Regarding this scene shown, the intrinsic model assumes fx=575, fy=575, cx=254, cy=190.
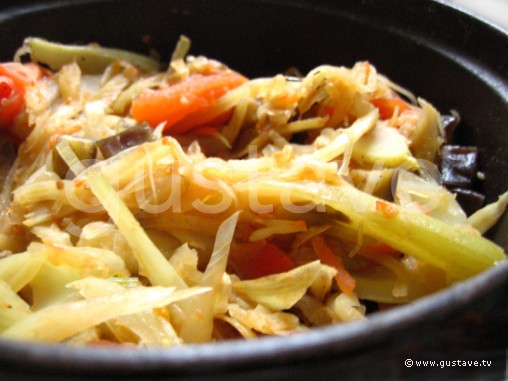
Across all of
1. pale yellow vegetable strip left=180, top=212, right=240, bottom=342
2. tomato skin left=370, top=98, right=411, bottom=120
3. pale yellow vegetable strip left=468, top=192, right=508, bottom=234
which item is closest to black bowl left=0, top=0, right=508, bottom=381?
pale yellow vegetable strip left=468, top=192, right=508, bottom=234

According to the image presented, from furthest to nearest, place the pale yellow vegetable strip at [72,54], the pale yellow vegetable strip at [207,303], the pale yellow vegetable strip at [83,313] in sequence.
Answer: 1. the pale yellow vegetable strip at [72,54]
2. the pale yellow vegetable strip at [207,303]
3. the pale yellow vegetable strip at [83,313]

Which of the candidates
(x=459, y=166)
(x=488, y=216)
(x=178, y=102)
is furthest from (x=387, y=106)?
(x=178, y=102)

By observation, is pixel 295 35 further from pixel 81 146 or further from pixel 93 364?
pixel 93 364

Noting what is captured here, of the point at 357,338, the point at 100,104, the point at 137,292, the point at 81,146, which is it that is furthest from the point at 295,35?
the point at 357,338

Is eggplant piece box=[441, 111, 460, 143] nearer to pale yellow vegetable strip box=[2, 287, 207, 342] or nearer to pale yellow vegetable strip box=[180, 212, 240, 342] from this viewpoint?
pale yellow vegetable strip box=[180, 212, 240, 342]

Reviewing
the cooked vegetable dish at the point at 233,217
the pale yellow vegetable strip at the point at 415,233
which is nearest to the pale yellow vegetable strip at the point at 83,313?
the cooked vegetable dish at the point at 233,217

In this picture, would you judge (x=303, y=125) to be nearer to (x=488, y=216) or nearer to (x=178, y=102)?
(x=178, y=102)

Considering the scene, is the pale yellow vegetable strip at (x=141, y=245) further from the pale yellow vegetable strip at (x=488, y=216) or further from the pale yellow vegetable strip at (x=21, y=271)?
the pale yellow vegetable strip at (x=488, y=216)
